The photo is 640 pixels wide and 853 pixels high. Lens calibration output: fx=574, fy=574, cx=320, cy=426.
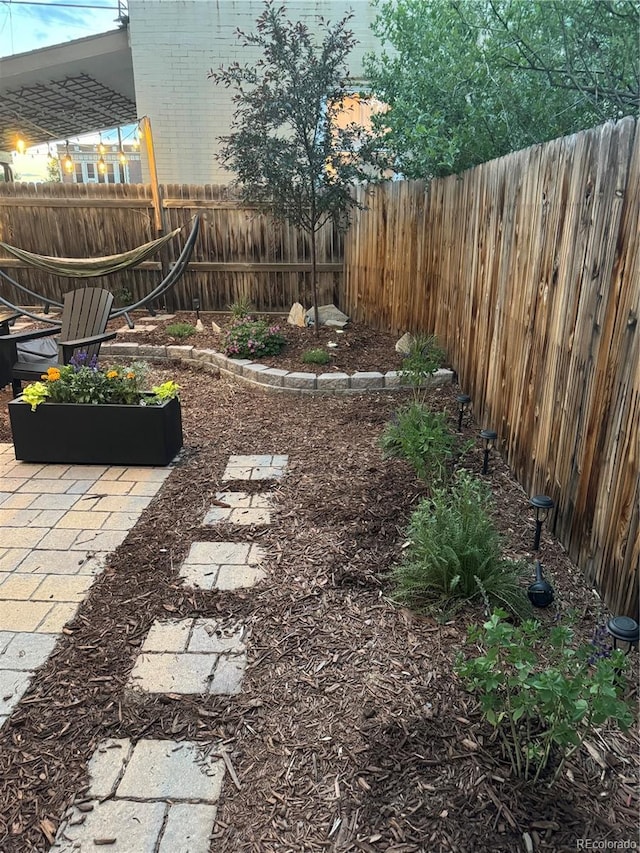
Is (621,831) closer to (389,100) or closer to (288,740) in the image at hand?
(288,740)

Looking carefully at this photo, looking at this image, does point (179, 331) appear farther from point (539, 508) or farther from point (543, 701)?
point (543, 701)

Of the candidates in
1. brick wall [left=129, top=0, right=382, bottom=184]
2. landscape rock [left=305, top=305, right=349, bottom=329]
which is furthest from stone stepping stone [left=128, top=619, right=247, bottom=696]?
brick wall [left=129, top=0, right=382, bottom=184]

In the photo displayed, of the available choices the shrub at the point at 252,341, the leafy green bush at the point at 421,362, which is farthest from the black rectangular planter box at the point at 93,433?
the shrub at the point at 252,341

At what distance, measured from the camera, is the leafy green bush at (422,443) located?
10.1ft

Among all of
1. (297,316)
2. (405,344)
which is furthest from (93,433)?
(297,316)

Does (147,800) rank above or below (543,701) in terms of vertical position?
below

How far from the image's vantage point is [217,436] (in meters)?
4.07

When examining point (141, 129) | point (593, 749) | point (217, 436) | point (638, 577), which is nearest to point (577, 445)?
point (638, 577)

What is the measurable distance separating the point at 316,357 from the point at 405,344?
85 cm

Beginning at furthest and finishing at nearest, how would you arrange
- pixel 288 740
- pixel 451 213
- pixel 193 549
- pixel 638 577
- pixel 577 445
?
pixel 451 213 → pixel 193 549 → pixel 577 445 → pixel 638 577 → pixel 288 740

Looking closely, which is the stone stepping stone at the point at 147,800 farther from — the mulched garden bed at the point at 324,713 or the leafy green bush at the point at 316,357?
the leafy green bush at the point at 316,357

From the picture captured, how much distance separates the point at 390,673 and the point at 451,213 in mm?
3602

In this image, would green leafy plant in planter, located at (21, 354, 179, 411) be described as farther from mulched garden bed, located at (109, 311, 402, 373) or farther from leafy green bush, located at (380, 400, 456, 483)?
mulched garden bed, located at (109, 311, 402, 373)

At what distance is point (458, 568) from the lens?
210 centimetres
